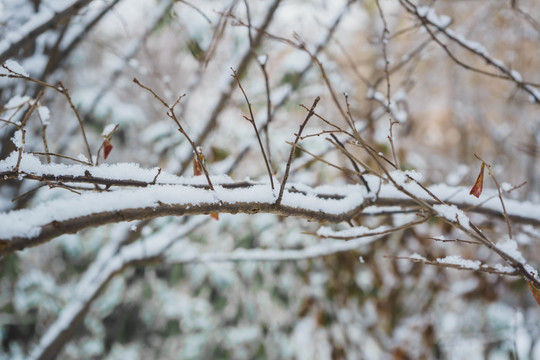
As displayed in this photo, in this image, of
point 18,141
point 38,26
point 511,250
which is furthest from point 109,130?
point 511,250

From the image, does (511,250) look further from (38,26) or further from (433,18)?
(38,26)

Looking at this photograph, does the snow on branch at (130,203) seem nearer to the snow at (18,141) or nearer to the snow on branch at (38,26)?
the snow at (18,141)

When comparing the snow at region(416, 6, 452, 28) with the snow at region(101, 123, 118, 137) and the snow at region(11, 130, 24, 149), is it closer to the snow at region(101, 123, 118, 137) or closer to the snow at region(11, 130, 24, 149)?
the snow at region(101, 123, 118, 137)

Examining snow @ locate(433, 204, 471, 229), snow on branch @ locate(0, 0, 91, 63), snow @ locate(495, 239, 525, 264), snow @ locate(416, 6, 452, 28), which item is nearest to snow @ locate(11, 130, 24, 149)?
snow on branch @ locate(0, 0, 91, 63)

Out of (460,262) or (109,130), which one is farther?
(109,130)

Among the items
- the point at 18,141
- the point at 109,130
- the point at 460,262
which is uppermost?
the point at 109,130

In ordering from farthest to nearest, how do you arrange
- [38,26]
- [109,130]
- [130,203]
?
[38,26]
[109,130]
[130,203]

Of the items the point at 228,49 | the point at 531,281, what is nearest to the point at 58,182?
the point at 531,281

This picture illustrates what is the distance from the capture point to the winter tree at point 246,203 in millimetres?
939

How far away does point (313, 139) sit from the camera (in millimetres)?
2676

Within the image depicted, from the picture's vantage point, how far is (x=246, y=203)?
0.83 m

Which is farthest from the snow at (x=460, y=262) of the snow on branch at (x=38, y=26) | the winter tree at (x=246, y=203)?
the snow on branch at (x=38, y=26)

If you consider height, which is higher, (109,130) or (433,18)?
(433,18)

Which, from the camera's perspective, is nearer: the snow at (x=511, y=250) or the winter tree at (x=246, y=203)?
the snow at (x=511, y=250)
